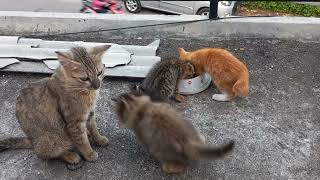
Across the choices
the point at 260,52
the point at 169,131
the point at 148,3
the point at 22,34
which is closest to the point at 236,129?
the point at 169,131

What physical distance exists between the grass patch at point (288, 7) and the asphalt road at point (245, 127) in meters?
5.67

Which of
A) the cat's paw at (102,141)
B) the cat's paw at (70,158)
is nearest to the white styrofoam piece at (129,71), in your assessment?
the cat's paw at (102,141)

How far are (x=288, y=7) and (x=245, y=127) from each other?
757cm

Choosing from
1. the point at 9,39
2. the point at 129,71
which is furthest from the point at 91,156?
the point at 9,39

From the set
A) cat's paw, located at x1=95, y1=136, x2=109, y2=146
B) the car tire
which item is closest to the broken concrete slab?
cat's paw, located at x1=95, y1=136, x2=109, y2=146

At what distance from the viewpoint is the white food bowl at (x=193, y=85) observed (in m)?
3.85

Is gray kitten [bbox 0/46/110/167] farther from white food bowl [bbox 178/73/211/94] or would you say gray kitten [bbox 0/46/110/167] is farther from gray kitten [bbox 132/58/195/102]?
white food bowl [bbox 178/73/211/94]

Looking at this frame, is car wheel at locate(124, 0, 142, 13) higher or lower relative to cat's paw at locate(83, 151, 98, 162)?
lower

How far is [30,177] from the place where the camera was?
3.11m

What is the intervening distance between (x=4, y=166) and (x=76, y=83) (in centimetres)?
99

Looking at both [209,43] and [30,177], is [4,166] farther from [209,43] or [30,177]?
[209,43]

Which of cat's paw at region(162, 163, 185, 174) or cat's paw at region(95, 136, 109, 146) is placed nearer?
cat's paw at region(162, 163, 185, 174)

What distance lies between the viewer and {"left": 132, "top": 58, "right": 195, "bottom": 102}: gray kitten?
11.9 feet

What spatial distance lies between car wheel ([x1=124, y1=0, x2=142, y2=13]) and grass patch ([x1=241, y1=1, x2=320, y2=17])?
2945mm
